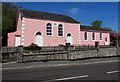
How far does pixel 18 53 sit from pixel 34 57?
1.79 meters

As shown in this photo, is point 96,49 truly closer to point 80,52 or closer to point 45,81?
point 80,52

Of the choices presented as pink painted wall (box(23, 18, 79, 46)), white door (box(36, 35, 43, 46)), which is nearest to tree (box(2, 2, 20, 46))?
pink painted wall (box(23, 18, 79, 46))

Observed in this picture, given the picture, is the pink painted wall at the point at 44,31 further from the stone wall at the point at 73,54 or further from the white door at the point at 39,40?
the stone wall at the point at 73,54

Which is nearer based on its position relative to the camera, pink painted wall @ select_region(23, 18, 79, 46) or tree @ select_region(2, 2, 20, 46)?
pink painted wall @ select_region(23, 18, 79, 46)

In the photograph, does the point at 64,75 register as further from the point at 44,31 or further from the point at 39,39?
the point at 44,31

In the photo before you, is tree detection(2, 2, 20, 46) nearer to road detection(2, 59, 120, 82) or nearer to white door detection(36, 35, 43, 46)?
white door detection(36, 35, 43, 46)

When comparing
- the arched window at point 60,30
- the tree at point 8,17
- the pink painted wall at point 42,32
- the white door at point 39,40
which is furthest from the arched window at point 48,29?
the tree at point 8,17

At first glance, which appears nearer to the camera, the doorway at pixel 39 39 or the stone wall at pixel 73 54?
the stone wall at pixel 73 54

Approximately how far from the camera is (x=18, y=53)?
46.4ft

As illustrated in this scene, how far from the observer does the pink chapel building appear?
2388 centimetres

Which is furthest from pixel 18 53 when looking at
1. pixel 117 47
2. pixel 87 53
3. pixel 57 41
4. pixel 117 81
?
pixel 117 47

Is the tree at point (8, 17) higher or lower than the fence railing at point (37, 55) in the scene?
higher

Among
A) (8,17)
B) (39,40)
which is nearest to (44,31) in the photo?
(39,40)

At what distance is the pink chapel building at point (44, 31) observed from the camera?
23875 millimetres
